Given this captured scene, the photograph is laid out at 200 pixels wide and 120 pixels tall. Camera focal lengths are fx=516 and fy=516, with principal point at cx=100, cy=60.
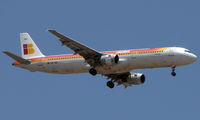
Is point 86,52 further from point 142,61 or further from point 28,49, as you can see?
point 28,49

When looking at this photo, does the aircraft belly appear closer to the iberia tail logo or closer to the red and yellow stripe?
the red and yellow stripe

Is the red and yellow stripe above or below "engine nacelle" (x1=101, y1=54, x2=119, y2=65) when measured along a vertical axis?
above

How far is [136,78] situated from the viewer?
72312mm

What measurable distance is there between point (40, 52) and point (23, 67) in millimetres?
3657

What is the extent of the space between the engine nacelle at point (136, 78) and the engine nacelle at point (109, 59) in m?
7.93

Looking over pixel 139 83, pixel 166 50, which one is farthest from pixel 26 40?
pixel 166 50

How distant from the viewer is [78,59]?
68.5m

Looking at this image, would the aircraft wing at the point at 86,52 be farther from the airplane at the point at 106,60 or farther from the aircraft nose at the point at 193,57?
the aircraft nose at the point at 193,57

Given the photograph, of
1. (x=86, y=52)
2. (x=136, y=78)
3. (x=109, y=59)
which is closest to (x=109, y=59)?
(x=109, y=59)

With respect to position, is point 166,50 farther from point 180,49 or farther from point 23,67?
point 23,67

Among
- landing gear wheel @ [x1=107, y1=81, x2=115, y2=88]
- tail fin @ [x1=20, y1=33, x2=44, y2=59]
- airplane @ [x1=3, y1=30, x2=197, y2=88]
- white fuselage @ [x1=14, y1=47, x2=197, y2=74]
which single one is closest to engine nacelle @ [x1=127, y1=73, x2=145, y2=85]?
airplane @ [x1=3, y1=30, x2=197, y2=88]

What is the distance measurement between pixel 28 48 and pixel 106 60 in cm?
1538

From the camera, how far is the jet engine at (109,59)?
213ft

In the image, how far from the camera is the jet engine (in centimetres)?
6481
